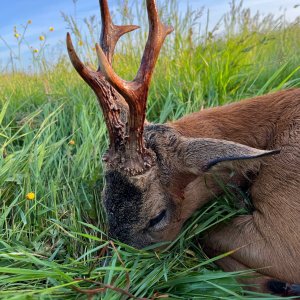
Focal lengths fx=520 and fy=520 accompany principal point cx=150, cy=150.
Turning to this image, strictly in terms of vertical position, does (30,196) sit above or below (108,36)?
below

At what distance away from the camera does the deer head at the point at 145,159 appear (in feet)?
9.16

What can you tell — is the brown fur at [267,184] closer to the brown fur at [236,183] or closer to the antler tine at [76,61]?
the brown fur at [236,183]

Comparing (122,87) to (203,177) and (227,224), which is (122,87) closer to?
(203,177)

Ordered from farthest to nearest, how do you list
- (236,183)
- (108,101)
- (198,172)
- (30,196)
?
(30,196), (236,183), (198,172), (108,101)

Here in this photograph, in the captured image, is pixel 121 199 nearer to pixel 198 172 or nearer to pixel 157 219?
pixel 157 219

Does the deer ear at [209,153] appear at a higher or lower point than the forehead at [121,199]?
higher

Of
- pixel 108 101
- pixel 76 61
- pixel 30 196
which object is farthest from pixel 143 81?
pixel 30 196

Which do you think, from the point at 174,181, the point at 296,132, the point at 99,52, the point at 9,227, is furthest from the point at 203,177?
the point at 9,227

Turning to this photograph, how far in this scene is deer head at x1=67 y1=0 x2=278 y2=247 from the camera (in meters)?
2.79

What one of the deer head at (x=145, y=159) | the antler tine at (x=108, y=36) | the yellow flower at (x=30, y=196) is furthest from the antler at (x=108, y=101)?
the yellow flower at (x=30, y=196)

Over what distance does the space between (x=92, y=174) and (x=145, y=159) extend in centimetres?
118

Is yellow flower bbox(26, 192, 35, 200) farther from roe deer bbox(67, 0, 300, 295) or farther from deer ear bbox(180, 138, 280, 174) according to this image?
deer ear bbox(180, 138, 280, 174)

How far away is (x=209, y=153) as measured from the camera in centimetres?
292

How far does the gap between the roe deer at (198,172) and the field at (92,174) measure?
0.51 feet
